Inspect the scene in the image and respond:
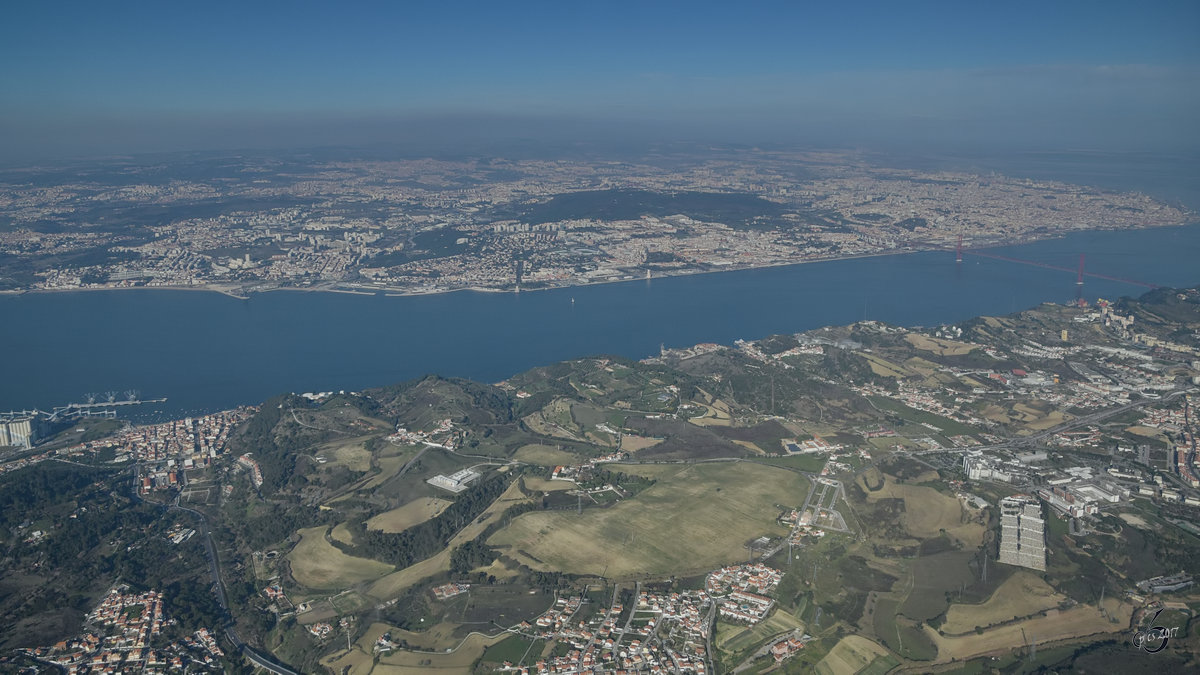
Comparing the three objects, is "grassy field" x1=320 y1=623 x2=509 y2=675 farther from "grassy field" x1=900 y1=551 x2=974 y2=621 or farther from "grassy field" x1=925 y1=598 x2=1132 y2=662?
"grassy field" x1=925 y1=598 x2=1132 y2=662

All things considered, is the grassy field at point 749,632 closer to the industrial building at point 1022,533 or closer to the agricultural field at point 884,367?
the industrial building at point 1022,533

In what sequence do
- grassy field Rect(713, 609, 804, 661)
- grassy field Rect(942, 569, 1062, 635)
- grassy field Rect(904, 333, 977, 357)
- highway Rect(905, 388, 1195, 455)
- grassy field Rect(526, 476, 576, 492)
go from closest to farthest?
1. grassy field Rect(713, 609, 804, 661)
2. grassy field Rect(942, 569, 1062, 635)
3. grassy field Rect(526, 476, 576, 492)
4. highway Rect(905, 388, 1195, 455)
5. grassy field Rect(904, 333, 977, 357)

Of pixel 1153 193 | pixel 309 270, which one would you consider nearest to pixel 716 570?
pixel 309 270

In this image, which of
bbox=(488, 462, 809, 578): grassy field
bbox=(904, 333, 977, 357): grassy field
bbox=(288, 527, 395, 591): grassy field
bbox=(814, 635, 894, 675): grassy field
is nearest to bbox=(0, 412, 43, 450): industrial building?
bbox=(288, 527, 395, 591): grassy field

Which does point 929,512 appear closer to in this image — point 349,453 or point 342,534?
point 342,534

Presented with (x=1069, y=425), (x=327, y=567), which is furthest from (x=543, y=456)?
(x=1069, y=425)

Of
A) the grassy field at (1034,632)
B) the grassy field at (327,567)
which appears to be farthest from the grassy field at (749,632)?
the grassy field at (327,567)
